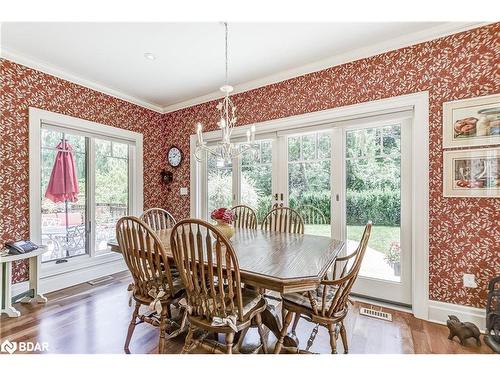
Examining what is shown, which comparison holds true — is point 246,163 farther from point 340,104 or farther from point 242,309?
point 242,309

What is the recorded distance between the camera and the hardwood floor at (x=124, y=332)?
1.81m

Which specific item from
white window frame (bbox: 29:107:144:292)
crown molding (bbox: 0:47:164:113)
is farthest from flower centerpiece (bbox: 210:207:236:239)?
crown molding (bbox: 0:47:164:113)

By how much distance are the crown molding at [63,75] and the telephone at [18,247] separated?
1885mm

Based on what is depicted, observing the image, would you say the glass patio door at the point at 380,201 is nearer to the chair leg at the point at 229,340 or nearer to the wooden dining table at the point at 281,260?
the wooden dining table at the point at 281,260

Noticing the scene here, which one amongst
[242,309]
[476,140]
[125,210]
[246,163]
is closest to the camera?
[242,309]

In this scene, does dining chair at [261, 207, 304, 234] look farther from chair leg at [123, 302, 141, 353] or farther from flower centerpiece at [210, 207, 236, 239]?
chair leg at [123, 302, 141, 353]

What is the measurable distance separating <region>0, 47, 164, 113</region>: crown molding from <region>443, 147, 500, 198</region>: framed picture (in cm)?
398

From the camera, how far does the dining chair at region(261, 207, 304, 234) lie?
8.21 ft

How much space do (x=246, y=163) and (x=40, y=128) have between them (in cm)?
246

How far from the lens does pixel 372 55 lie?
2467mm

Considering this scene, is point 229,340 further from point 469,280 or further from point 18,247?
point 18,247

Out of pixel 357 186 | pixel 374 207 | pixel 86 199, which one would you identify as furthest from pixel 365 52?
pixel 86 199
